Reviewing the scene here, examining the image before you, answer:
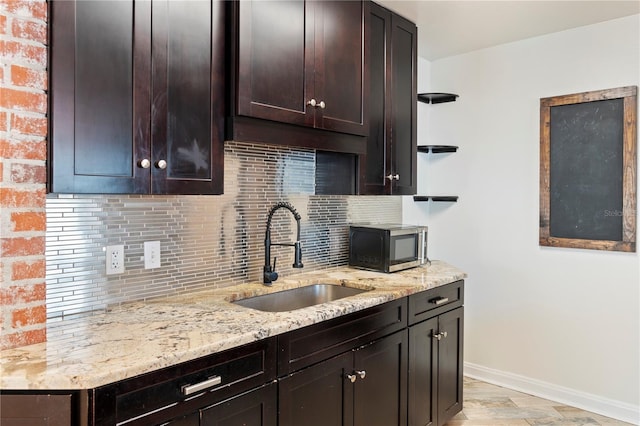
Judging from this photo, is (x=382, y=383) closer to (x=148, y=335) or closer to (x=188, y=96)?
(x=148, y=335)

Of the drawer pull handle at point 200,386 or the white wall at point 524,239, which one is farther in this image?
the white wall at point 524,239

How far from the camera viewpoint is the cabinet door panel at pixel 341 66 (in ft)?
7.29

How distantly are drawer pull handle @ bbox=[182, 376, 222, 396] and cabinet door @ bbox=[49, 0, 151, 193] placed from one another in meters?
0.68

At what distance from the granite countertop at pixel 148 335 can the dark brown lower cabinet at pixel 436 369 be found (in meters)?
0.38

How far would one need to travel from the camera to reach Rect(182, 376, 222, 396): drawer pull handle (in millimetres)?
1363

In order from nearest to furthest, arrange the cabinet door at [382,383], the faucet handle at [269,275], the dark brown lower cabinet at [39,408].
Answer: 1. the dark brown lower cabinet at [39,408]
2. the cabinet door at [382,383]
3. the faucet handle at [269,275]

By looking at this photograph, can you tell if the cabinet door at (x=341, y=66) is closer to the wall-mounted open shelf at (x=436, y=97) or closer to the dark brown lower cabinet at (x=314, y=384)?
the dark brown lower cabinet at (x=314, y=384)

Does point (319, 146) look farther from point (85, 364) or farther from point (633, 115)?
point (633, 115)

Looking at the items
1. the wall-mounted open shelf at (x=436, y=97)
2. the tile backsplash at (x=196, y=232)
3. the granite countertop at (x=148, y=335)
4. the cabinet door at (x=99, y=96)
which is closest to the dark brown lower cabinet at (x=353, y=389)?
the granite countertop at (x=148, y=335)

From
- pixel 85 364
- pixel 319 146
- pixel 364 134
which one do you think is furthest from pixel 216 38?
pixel 85 364

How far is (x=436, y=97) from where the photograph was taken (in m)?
3.67

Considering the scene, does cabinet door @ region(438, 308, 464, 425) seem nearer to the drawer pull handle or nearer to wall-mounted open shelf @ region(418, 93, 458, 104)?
the drawer pull handle

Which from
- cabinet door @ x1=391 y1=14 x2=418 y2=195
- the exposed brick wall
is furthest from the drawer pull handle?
cabinet door @ x1=391 y1=14 x2=418 y2=195

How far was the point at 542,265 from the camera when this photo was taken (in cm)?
325
